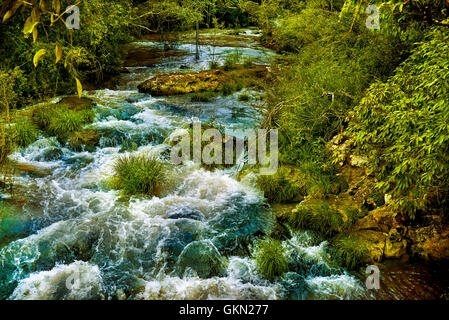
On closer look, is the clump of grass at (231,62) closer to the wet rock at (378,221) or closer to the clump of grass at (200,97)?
the clump of grass at (200,97)

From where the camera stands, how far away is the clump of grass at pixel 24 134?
25.0 feet

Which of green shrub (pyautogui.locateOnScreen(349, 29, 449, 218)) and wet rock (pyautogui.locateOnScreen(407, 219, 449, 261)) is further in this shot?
wet rock (pyautogui.locateOnScreen(407, 219, 449, 261))

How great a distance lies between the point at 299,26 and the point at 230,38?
43.3 ft

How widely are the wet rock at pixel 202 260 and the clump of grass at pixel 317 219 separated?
5.16ft

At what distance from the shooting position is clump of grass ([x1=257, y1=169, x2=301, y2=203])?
251 inches

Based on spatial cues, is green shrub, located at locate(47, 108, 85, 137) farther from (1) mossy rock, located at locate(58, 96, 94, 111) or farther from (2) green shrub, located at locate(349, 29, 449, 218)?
(2) green shrub, located at locate(349, 29, 449, 218)

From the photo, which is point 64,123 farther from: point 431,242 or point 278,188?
point 431,242

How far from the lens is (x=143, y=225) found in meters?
5.65

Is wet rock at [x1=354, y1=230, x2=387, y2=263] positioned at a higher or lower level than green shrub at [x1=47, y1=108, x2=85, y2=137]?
lower

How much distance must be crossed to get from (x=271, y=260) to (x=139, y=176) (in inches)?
132

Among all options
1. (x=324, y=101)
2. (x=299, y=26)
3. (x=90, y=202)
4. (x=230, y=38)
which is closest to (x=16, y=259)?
(x=90, y=202)

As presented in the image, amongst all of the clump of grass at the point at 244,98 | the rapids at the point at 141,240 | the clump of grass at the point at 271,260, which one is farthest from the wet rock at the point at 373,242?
the clump of grass at the point at 244,98

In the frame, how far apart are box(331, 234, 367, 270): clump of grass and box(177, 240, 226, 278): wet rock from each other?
1.86m

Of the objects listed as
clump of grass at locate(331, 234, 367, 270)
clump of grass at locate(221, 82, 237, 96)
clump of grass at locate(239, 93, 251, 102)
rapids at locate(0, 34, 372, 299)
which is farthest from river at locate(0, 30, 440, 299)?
clump of grass at locate(221, 82, 237, 96)
